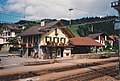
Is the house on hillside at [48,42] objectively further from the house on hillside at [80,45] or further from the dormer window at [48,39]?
the house on hillside at [80,45]

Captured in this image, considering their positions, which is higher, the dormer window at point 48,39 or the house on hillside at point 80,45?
the dormer window at point 48,39

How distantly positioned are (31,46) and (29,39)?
1.92m

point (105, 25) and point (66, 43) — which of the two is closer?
point (66, 43)

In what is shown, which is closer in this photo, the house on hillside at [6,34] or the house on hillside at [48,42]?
the house on hillside at [48,42]

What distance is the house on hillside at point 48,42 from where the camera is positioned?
152 ft

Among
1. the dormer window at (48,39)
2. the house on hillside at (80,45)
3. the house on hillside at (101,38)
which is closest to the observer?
the dormer window at (48,39)

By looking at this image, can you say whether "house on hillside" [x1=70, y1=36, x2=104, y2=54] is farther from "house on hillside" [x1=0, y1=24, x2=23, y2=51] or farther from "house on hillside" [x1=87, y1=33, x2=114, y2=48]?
"house on hillside" [x1=0, y1=24, x2=23, y2=51]

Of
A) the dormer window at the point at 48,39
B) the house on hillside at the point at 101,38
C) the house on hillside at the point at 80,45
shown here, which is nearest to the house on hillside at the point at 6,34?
the house on hillside at the point at 101,38

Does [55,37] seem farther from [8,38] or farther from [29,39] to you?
[8,38]

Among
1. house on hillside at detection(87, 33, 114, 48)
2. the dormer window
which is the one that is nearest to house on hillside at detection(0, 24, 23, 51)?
house on hillside at detection(87, 33, 114, 48)

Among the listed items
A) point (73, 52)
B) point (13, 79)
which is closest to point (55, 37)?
point (73, 52)

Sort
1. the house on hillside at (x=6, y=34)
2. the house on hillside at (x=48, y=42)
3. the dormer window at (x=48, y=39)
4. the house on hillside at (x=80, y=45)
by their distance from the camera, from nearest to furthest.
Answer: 1. the house on hillside at (x=48, y=42)
2. the dormer window at (x=48, y=39)
3. the house on hillside at (x=80, y=45)
4. the house on hillside at (x=6, y=34)

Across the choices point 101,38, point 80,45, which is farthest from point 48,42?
point 101,38

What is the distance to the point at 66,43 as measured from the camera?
51.0 m
